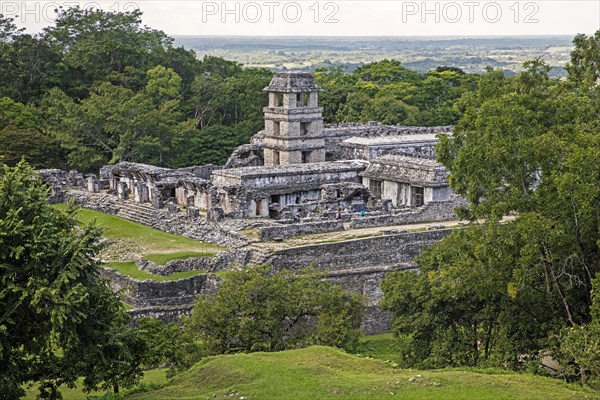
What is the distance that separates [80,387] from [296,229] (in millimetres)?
13064

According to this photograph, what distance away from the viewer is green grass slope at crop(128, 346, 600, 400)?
21.3m

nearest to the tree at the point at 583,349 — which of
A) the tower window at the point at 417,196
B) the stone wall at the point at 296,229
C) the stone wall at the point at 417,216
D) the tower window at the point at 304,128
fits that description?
the stone wall at the point at 296,229

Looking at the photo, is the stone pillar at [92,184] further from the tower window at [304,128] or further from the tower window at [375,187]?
the tower window at [375,187]

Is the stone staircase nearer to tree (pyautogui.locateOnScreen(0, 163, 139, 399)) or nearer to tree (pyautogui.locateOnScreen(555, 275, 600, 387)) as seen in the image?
tree (pyautogui.locateOnScreen(0, 163, 139, 399))

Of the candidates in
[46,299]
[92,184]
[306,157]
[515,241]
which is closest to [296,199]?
[306,157]

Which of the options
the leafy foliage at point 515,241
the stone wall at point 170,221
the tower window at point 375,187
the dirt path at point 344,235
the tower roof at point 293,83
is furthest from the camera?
the tower roof at point 293,83

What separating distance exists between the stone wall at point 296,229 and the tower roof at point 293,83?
12.6 metres

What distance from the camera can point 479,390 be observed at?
21469 mm

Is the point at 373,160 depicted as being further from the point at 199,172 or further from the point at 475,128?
the point at 475,128

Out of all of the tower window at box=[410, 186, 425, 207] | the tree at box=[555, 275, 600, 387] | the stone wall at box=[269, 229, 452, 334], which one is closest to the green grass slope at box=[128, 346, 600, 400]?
the tree at box=[555, 275, 600, 387]

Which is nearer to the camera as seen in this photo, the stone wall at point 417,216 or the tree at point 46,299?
the tree at point 46,299

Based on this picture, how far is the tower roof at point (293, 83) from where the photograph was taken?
50.8m

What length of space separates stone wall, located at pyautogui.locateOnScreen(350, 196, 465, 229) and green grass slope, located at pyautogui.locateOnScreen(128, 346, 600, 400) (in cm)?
1644

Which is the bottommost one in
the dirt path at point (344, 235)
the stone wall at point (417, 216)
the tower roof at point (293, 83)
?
the dirt path at point (344, 235)
